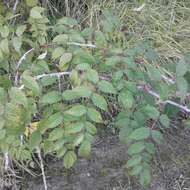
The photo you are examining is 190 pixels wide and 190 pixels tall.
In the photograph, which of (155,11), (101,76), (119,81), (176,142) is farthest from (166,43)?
(119,81)

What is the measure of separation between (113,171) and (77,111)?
0.88 metres

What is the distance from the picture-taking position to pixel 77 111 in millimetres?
1152

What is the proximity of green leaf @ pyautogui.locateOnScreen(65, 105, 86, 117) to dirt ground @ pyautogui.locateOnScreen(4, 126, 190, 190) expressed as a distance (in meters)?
0.81

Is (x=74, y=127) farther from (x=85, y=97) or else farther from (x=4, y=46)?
(x=4, y=46)

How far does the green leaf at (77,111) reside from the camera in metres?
1.14

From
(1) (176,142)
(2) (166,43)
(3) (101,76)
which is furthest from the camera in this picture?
(2) (166,43)

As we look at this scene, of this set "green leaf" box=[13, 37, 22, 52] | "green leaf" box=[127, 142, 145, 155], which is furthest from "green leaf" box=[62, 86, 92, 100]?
"green leaf" box=[13, 37, 22, 52]

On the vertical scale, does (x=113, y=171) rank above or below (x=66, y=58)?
below

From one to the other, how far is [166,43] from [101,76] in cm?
96

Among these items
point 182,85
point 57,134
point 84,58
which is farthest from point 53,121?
point 182,85

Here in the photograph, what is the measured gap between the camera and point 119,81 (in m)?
1.23

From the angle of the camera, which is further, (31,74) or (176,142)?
(176,142)

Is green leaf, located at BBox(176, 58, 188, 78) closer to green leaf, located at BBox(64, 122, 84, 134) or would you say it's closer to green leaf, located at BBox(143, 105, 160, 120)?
green leaf, located at BBox(143, 105, 160, 120)

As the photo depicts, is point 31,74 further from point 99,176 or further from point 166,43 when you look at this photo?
point 166,43
